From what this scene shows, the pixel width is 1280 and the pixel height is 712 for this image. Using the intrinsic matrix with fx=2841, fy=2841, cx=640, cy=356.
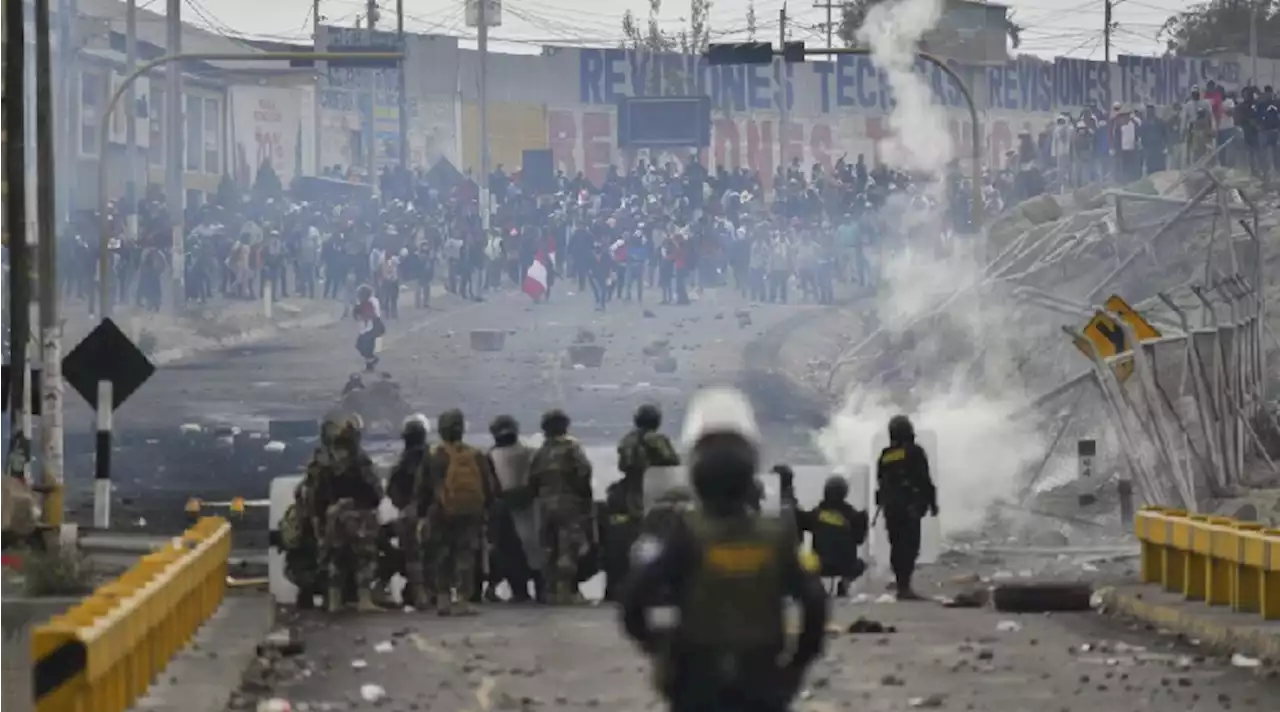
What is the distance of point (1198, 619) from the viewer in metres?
16.6

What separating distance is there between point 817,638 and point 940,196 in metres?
48.8

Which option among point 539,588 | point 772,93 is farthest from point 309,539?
point 772,93

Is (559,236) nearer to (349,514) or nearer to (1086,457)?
(1086,457)

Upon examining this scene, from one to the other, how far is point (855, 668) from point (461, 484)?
4.92m

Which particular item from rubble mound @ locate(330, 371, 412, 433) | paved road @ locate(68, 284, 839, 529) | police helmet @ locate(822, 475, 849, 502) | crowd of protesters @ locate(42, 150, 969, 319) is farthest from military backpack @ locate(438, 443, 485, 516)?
crowd of protesters @ locate(42, 150, 969, 319)

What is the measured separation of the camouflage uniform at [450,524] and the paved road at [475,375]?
778 inches

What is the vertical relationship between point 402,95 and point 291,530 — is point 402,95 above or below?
above

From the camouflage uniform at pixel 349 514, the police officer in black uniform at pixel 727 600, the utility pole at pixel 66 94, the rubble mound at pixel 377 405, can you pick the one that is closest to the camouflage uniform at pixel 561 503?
the camouflage uniform at pixel 349 514

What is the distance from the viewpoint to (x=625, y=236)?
191 feet

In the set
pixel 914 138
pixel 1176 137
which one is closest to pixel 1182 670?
pixel 1176 137

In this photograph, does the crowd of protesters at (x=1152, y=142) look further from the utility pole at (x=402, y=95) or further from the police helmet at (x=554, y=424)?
the police helmet at (x=554, y=424)

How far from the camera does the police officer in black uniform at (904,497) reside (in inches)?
809

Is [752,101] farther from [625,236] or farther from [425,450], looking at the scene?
[425,450]

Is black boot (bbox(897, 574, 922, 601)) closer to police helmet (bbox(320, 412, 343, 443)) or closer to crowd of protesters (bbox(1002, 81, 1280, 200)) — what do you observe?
police helmet (bbox(320, 412, 343, 443))
